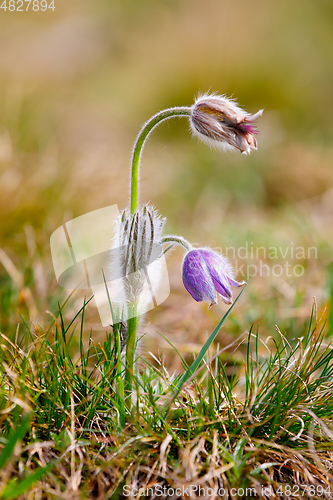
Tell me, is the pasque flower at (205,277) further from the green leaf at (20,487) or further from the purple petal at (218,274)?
the green leaf at (20,487)

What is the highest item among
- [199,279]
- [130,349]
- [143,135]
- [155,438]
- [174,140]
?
[174,140]

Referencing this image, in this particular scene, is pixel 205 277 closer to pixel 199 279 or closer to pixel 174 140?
pixel 199 279

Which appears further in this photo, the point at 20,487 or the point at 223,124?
the point at 223,124

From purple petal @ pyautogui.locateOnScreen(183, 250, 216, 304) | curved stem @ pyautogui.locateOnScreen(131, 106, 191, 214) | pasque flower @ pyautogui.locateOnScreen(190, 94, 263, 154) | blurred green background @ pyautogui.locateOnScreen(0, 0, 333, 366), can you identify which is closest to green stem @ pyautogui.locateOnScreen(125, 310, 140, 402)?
purple petal @ pyautogui.locateOnScreen(183, 250, 216, 304)

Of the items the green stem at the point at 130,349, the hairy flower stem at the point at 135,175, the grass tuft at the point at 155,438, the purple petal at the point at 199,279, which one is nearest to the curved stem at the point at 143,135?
the hairy flower stem at the point at 135,175

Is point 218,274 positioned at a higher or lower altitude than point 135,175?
lower

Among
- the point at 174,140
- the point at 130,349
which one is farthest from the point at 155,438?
the point at 174,140
